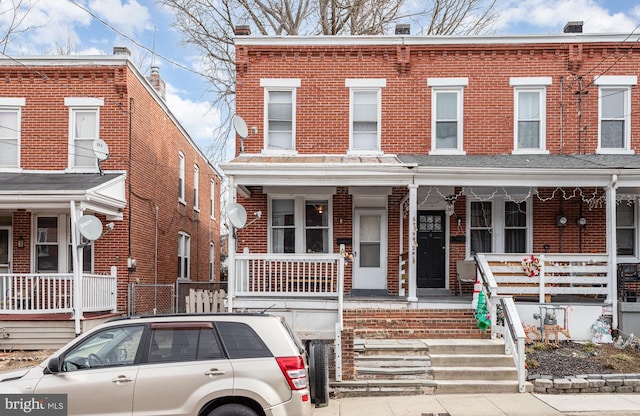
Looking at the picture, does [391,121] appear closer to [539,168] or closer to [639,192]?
[539,168]

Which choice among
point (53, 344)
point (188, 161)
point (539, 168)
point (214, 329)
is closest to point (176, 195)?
point (188, 161)

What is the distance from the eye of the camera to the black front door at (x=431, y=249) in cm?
1427

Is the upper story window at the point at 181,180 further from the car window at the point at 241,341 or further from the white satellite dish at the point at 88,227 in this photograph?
the car window at the point at 241,341

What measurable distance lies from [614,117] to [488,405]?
9.30m

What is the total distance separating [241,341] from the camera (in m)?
6.21

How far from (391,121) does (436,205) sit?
239 cm

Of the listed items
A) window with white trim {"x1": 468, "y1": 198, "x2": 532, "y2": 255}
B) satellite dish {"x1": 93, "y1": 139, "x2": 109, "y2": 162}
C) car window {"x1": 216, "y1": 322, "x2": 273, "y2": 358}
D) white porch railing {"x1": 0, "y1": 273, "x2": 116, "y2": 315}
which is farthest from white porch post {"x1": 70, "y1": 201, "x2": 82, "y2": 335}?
window with white trim {"x1": 468, "y1": 198, "x2": 532, "y2": 255}

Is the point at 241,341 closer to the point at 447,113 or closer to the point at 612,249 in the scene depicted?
the point at 612,249

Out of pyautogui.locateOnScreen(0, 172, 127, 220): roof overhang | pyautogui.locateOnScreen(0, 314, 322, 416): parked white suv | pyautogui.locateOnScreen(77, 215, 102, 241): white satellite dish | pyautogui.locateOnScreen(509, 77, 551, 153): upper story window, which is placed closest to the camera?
pyautogui.locateOnScreen(0, 314, 322, 416): parked white suv

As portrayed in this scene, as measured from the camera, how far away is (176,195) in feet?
63.0

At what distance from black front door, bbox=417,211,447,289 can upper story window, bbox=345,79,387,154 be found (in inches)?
88.5

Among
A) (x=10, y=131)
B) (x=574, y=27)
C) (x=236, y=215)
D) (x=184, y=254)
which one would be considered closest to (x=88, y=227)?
(x=236, y=215)

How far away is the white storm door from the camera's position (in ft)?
46.5

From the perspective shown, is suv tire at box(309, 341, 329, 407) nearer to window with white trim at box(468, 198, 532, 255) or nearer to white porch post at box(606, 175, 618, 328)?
white porch post at box(606, 175, 618, 328)
